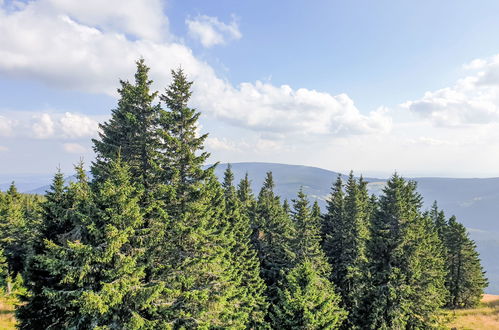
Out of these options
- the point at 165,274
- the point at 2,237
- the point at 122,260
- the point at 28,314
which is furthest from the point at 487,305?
the point at 2,237

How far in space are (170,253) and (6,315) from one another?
1050 inches

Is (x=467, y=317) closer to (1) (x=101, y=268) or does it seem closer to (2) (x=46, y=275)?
(1) (x=101, y=268)

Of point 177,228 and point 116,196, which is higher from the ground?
point 116,196

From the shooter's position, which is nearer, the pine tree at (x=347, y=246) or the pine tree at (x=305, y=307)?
the pine tree at (x=305, y=307)

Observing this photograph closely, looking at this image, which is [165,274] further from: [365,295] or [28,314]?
[365,295]

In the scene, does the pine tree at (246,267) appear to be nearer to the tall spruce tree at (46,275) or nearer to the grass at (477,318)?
the tall spruce tree at (46,275)

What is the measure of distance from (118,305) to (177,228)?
5.21 metres

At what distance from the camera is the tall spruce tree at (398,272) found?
23344mm

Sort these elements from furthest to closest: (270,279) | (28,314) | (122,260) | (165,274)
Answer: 1. (270,279)
2. (165,274)
3. (28,314)
4. (122,260)

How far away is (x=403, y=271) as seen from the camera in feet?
80.5

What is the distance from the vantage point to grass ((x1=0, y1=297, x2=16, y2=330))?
25.9 meters

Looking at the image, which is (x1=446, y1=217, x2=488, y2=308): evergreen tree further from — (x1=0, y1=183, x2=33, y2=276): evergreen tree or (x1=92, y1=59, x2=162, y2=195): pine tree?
(x1=0, y1=183, x2=33, y2=276): evergreen tree

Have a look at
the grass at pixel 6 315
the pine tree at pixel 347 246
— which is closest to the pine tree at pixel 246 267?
the pine tree at pixel 347 246

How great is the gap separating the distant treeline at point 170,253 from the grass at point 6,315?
839cm
